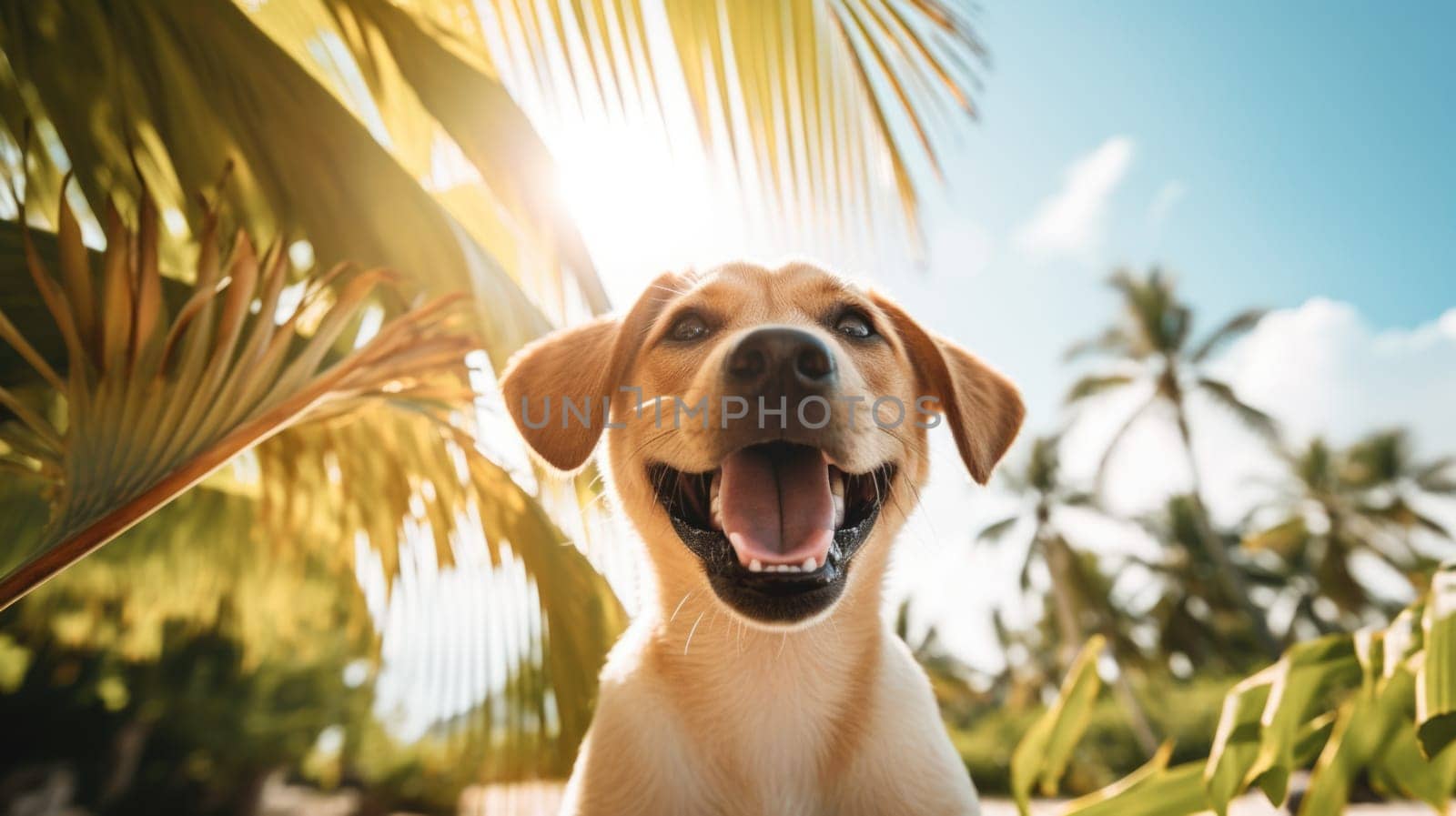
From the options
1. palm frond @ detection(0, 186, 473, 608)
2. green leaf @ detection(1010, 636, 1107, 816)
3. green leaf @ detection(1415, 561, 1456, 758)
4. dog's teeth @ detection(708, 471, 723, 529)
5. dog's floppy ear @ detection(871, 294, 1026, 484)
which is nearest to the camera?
green leaf @ detection(1415, 561, 1456, 758)

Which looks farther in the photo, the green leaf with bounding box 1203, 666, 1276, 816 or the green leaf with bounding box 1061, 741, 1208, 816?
the green leaf with bounding box 1061, 741, 1208, 816

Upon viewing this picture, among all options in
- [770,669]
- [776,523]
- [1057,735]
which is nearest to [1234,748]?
[1057,735]

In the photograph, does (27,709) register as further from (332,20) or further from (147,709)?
(332,20)

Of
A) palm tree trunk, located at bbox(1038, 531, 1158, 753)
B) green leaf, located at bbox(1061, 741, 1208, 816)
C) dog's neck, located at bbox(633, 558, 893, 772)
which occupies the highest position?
dog's neck, located at bbox(633, 558, 893, 772)

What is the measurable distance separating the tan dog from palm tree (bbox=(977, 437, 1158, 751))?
103 ft

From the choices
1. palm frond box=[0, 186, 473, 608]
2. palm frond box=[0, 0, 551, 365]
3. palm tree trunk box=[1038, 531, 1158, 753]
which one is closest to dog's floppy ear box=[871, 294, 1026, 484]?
palm frond box=[0, 0, 551, 365]

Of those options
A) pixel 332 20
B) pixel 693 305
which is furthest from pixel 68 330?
pixel 693 305

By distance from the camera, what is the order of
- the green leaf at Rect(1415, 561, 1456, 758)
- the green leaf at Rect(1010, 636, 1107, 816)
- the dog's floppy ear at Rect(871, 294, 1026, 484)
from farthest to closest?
the green leaf at Rect(1010, 636, 1107, 816) → the dog's floppy ear at Rect(871, 294, 1026, 484) → the green leaf at Rect(1415, 561, 1456, 758)

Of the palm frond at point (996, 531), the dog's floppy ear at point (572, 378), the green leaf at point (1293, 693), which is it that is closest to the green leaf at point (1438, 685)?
the green leaf at point (1293, 693)

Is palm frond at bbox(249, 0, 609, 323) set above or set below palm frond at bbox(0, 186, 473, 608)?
above

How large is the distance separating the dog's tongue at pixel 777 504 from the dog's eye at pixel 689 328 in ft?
1.60

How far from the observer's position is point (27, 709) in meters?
14.3

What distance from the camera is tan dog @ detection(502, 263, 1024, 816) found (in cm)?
190

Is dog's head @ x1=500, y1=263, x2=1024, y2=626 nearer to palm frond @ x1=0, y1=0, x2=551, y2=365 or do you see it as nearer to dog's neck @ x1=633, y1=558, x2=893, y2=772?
dog's neck @ x1=633, y1=558, x2=893, y2=772
